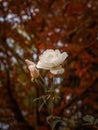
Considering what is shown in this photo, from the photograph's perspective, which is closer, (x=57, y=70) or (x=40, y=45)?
(x=57, y=70)

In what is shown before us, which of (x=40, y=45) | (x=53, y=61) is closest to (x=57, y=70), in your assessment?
(x=53, y=61)

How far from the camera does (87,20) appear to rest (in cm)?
432

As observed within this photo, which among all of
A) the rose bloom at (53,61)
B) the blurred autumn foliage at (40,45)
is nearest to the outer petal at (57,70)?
the rose bloom at (53,61)

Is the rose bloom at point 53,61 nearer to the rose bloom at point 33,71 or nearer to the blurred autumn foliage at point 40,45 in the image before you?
the rose bloom at point 33,71

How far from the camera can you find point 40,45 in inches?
152

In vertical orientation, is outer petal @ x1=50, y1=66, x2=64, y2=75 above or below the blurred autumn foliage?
below

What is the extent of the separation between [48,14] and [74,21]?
1.09 feet

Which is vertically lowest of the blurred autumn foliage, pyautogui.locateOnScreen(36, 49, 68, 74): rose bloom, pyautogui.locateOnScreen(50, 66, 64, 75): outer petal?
pyautogui.locateOnScreen(50, 66, 64, 75): outer petal

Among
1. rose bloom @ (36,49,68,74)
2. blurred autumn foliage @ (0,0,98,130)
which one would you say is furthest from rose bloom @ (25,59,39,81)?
blurred autumn foliage @ (0,0,98,130)

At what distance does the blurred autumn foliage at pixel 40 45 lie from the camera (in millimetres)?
4254

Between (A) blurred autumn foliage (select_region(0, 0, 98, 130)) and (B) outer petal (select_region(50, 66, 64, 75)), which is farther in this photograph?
(A) blurred autumn foliage (select_region(0, 0, 98, 130))

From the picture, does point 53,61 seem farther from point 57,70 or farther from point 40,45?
point 40,45

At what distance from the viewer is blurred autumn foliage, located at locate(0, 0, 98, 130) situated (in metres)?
4.25

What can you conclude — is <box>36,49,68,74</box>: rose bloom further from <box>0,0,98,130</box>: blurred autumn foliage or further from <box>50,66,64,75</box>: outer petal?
<box>0,0,98,130</box>: blurred autumn foliage
